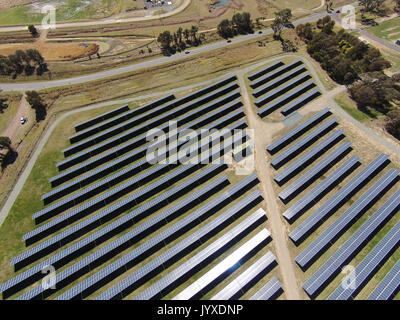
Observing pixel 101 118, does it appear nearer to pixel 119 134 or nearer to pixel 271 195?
pixel 119 134

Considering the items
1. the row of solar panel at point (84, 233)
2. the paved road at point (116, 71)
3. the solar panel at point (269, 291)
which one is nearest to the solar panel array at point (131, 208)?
the row of solar panel at point (84, 233)

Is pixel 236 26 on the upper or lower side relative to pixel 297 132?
upper

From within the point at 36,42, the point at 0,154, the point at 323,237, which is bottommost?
the point at 323,237

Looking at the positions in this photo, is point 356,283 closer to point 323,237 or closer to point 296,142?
point 323,237

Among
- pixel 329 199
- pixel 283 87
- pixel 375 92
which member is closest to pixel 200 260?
pixel 329 199

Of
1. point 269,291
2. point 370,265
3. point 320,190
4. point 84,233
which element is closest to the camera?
point 269,291

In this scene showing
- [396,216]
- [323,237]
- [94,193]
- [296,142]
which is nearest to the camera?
[323,237]
